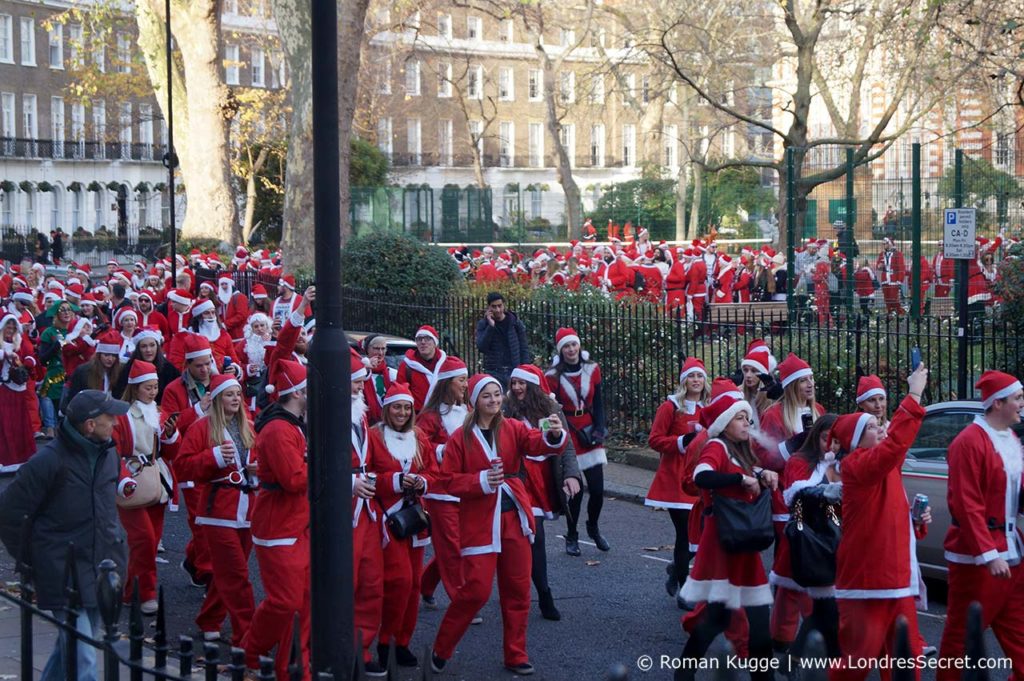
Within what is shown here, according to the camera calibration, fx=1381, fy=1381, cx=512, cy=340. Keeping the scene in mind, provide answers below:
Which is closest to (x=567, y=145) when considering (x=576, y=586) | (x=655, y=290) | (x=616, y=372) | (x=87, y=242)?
(x=87, y=242)

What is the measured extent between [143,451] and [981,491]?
5.09m

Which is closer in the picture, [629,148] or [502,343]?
[502,343]

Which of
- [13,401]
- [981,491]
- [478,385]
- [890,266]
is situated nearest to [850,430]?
[981,491]

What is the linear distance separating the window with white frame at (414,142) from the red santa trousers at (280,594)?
233 feet

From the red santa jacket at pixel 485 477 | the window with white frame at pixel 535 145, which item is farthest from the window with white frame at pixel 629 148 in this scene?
the red santa jacket at pixel 485 477

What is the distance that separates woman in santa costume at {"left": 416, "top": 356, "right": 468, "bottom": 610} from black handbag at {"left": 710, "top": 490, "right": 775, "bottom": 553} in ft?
5.60

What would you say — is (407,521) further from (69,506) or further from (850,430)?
Answer: (850,430)

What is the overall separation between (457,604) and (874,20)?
796 inches

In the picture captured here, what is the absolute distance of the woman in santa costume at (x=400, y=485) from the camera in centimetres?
766

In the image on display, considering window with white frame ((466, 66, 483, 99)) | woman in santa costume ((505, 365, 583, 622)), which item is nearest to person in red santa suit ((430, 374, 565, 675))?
woman in santa costume ((505, 365, 583, 622))

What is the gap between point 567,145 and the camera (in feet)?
272

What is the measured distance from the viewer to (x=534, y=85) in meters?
81.3

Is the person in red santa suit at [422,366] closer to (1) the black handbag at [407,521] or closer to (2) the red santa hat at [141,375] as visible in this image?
(2) the red santa hat at [141,375]

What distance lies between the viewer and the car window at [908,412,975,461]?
9602 mm
